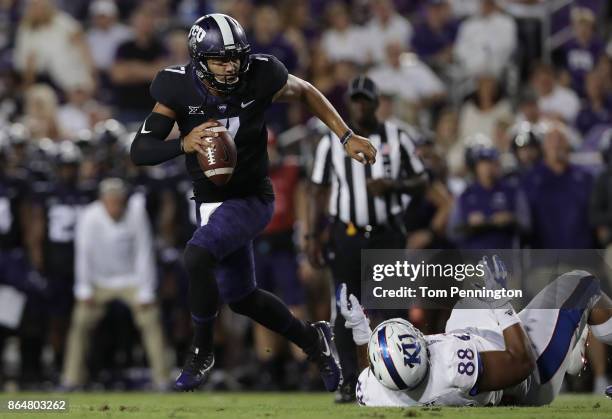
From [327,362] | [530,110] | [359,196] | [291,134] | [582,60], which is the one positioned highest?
[582,60]

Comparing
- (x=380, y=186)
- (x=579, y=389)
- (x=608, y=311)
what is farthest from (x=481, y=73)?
(x=608, y=311)

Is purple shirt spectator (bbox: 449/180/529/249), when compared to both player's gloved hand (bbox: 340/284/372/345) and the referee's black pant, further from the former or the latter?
player's gloved hand (bbox: 340/284/372/345)

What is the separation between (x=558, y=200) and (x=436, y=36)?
3584mm

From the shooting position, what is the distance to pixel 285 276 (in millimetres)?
10930

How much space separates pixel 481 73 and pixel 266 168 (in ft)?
19.0

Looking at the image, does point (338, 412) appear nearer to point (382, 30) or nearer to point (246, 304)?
point (246, 304)

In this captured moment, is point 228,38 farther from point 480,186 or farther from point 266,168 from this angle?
point 480,186

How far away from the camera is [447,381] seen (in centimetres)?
691

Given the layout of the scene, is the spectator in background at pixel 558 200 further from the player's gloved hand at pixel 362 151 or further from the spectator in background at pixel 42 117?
the spectator in background at pixel 42 117

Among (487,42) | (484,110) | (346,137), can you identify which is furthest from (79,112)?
(346,137)

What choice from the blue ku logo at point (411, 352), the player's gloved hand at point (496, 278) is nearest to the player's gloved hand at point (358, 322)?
the blue ku logo at point (411, 352)

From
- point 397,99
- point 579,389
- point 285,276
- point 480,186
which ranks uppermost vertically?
point 397,99

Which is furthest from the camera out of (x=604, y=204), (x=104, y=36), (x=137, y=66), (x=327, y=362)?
(x=104, y=36)

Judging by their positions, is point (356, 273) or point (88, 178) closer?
point (356, 273)
